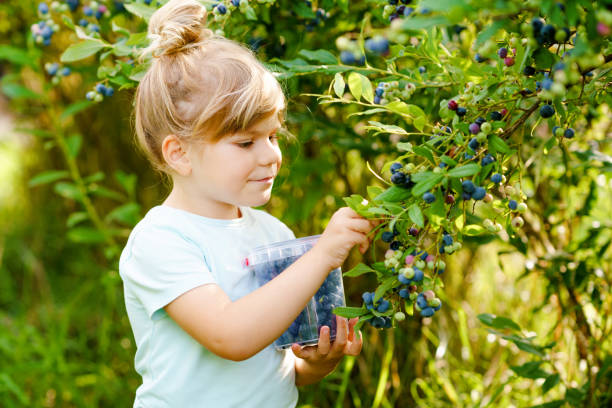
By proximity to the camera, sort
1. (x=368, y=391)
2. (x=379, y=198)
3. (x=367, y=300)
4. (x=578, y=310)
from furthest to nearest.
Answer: (x=368, y=391)
(x=578, y=310)
(x=367, y=300)
(x=379, y=198)

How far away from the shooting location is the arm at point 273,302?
47.8 inches

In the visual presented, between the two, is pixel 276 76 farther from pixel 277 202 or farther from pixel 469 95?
pixel 277 202

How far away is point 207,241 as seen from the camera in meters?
1.39

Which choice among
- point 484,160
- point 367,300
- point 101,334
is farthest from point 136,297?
point 101,334

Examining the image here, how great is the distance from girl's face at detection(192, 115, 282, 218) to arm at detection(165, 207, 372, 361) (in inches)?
9.3

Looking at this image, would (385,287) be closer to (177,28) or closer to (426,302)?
(426,302)

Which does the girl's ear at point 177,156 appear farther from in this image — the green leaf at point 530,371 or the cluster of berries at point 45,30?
the green leaf at point 530,371

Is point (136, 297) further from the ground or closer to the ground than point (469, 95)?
closer to the ground

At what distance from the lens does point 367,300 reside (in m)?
1.17

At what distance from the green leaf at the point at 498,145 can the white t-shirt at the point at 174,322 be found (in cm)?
64

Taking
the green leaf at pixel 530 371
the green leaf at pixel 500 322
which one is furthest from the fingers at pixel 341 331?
the green leaf at pixel 530 371

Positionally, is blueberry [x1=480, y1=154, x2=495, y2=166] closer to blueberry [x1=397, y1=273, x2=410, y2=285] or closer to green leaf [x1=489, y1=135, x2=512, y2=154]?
green leaf [x1=489, y1=135, x2=512, y2=154]

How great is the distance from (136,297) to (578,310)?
1410 mm

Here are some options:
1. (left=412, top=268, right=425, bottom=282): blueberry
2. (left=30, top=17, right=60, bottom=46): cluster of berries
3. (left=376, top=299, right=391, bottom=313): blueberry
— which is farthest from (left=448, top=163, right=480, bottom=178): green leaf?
(left=30, top=17, right=60, bottom=46): cluster of berries
